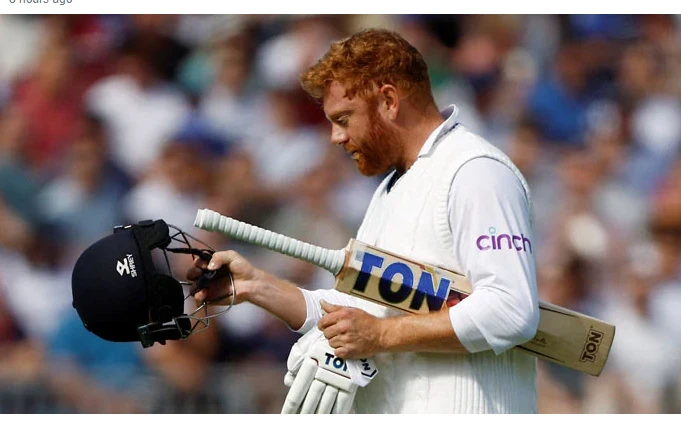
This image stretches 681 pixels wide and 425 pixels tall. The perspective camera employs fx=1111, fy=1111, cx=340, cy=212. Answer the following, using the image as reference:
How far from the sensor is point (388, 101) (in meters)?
3.31

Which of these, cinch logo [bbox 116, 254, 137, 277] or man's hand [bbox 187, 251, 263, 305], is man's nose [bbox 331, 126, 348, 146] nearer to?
man's hand [bbox 187, 251, 263, 305]

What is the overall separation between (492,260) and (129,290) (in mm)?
1000

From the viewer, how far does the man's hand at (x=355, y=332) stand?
306cm

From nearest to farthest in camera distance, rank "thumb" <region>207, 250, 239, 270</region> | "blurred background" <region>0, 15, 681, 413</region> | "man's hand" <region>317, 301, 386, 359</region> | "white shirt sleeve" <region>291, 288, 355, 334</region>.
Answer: "man's hand" <region>317, 301, 386, 359</region>
"thumb" <region>207, 250, 239, 270</region>
"white shirt sleeve" <region>291, 288, 355, 334</region>
"blurred background" <region>0, 15, 681, 413</region>

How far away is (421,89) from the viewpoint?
3365mm

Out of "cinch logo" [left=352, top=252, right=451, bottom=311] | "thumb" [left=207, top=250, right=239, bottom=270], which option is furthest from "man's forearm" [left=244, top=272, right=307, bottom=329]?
"cinch logo" [left=352, top=252, right=451, bottom=311]

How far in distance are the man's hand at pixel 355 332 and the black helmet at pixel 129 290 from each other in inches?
17.7

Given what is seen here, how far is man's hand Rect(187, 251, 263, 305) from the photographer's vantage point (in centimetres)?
325

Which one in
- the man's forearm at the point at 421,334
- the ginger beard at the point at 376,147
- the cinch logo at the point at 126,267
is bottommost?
the cinch logo at the point at 126,267

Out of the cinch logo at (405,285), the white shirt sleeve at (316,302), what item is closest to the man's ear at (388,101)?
the cinch logo at (405,285)

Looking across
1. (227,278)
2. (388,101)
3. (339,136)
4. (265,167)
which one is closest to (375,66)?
(388,101)

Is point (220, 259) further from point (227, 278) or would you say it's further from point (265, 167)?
point (265, 167)

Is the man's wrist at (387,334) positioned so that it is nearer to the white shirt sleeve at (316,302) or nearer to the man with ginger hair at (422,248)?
the man with ginger hair at (422,248)

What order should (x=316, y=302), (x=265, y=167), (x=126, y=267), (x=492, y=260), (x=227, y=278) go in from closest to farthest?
1. (x=492, y=260)
2. (x=126, y=267)
3. (x=227, y=278)
4. (x=316, y=302)
5. (x=265, y=167)
